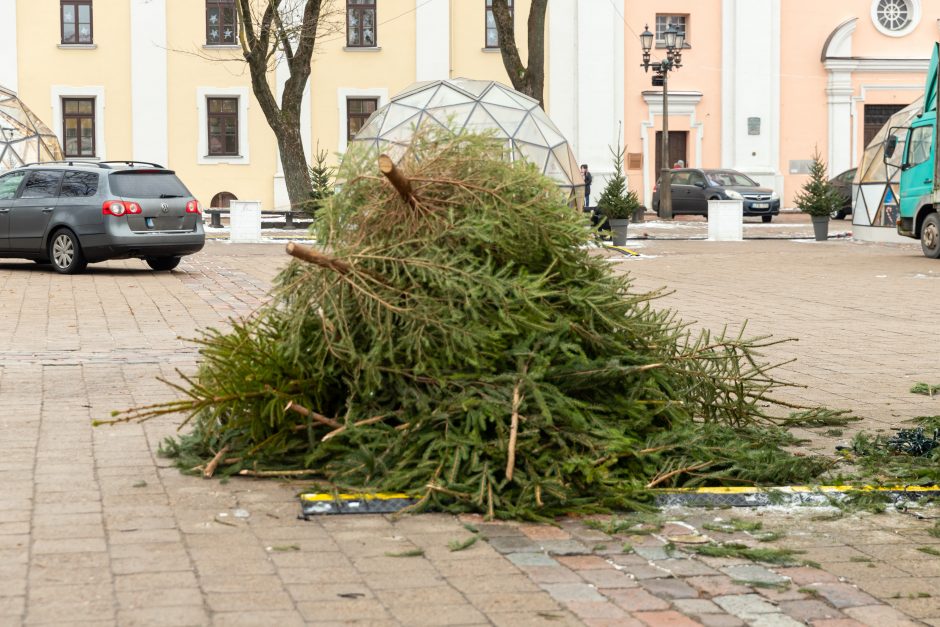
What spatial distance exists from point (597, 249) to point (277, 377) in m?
1.62

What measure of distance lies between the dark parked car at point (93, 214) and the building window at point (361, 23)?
25.3m

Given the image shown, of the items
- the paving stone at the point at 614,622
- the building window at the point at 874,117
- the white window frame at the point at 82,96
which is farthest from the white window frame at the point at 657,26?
the paving stone at the point at 614,622

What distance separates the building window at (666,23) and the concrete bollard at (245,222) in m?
20.8

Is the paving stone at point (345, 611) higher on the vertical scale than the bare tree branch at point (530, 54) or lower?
lower

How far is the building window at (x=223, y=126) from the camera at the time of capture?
144 feet

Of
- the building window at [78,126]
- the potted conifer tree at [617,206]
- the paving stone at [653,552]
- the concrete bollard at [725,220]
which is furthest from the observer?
the building window at [78,126]

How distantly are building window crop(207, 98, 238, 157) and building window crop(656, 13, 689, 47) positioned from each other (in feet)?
44.4

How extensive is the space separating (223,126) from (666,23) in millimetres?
14471

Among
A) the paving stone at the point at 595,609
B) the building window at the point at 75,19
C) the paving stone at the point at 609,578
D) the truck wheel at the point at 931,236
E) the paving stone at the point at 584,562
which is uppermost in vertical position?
the building window at the point at 75,19

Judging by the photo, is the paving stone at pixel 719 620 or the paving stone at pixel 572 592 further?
the paving stone at pixel 572 592

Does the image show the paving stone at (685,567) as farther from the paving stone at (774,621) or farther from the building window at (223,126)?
the building window at (223,126)

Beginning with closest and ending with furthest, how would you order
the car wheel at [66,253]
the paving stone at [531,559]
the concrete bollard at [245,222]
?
the paving stone at [531,559] → the car wheel at [66,253] → the concrete bollard at [245,222]

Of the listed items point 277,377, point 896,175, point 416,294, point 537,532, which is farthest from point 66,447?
point 896,175

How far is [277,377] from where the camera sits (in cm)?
631
